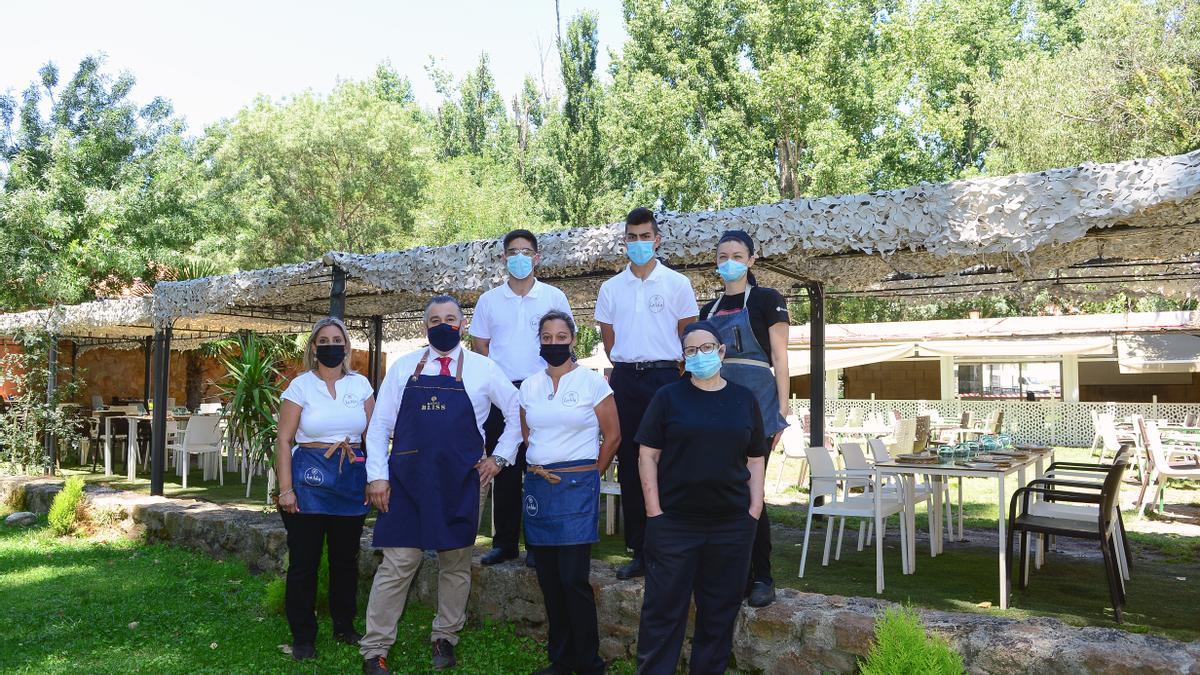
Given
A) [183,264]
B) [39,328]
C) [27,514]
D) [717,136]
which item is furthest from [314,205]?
[27,514]

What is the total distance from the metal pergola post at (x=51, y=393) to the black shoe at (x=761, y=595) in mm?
10738

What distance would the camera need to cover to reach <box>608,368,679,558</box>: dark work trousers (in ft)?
13.9

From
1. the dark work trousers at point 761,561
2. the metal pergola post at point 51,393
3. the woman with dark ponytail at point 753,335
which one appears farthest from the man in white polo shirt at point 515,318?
the metal pergola post at point 51,393

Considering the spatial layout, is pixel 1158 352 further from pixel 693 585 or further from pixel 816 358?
pixel 693 585

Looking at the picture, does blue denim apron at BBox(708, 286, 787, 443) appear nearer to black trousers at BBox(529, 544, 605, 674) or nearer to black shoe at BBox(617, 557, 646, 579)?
black trousers at BBox(529, 544, 605, 674)

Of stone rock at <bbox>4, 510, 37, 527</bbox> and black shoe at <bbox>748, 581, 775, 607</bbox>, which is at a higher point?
black shoe at <bbox>748, 581, 775, 607</bbox>

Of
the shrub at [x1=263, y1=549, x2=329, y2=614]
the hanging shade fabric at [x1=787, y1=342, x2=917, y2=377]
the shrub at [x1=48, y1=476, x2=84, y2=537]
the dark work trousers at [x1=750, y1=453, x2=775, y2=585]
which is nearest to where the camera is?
the dark work trousers at [x1=750, y1=453, x2=775, y2=585]

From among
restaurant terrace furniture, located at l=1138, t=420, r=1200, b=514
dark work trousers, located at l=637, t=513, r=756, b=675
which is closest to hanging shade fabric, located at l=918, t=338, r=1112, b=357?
restaurant terrace furniture, located at l=1138, t=420, r=1200, b=514

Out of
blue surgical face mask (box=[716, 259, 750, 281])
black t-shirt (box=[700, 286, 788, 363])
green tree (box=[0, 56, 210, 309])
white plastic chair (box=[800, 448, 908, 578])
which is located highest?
green tree (box=[0, 56, 210, 309])

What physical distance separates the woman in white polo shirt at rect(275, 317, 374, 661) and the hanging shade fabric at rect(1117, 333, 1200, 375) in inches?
671

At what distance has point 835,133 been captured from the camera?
71.4ft

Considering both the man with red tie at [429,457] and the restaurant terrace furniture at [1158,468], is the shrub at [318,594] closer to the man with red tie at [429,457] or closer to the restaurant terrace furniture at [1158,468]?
the man with red tie at [429,457]

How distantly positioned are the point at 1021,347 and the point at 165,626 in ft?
55.9

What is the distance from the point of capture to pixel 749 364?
152 inches
